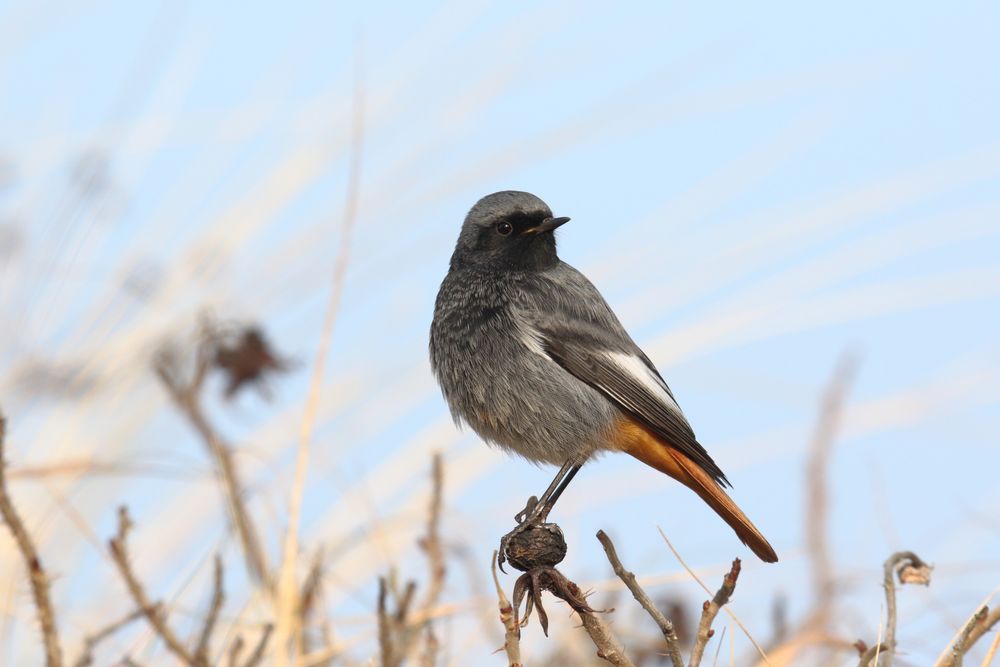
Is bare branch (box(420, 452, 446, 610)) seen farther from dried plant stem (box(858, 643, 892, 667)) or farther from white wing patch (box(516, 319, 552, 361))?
dried plant stem (box(858, 643, 892, 667))

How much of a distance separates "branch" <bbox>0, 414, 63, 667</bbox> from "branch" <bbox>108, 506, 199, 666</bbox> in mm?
208

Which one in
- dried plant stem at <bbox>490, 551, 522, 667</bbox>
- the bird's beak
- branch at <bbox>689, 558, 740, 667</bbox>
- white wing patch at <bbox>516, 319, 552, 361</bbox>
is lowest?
branch at <bbox>689, 558, 740, 667</bbox>

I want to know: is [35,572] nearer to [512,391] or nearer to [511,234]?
[512,391]

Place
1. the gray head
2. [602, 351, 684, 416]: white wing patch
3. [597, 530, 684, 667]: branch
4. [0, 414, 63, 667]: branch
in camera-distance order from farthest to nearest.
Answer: the gray head → [602, 351, 684, 416]: white wing patch → [0, 414, 63, 667]: branch → [597, 530, 684, 667]: branch

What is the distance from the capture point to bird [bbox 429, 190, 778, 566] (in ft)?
13.4

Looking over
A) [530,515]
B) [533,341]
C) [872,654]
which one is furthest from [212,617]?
[872,654]

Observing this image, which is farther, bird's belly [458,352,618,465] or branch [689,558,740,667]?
bird's belly [458,352,618,465]

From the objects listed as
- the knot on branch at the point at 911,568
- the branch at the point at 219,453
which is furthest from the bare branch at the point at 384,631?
the knot on branch at the point at 911,568

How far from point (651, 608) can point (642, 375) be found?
6.57ft

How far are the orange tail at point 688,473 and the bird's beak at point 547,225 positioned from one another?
69cm

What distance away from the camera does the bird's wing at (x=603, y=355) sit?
4059 millimetres

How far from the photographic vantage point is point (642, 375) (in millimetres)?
4230

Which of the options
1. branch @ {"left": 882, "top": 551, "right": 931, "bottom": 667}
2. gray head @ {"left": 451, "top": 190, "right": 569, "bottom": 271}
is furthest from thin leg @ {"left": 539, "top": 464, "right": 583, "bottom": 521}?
branch @ {"left": 882, "top": 551, "right": 931, "bottom": 667}

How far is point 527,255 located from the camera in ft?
14.5
